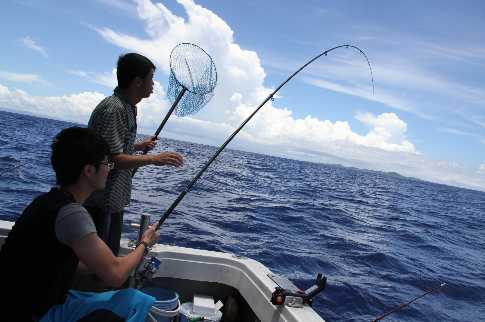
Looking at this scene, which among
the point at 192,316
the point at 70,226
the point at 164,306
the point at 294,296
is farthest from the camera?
the point at 192,316

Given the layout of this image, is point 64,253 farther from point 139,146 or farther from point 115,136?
point 139,146

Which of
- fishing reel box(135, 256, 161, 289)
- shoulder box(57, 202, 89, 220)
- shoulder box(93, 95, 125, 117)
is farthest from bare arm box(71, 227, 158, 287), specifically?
shoulder box(93, 95, 125, 117)

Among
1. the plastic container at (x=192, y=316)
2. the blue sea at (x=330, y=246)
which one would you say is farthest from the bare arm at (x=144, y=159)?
the blue sea at (x=330, y=246)

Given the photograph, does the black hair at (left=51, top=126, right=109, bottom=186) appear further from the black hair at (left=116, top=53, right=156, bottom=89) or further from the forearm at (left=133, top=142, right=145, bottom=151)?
the forearm at (left=133, top=142, right=145, bottom=151)

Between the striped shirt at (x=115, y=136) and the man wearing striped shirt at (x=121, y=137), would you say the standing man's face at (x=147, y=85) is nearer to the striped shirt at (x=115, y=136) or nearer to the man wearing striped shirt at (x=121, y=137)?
the man wearing striped shirt at (x=121, y=137)

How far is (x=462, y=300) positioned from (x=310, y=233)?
4.74 meters

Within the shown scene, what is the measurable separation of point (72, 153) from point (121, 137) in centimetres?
89

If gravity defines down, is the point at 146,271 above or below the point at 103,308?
below

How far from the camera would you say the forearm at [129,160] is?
2607 mm

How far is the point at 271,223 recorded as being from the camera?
44.8 ft

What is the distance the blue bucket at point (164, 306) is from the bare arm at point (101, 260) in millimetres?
926

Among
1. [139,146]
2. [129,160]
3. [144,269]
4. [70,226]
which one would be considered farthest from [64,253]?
[139,146]

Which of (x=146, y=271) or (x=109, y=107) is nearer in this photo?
(x=109, y=107)

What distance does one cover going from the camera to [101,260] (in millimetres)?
1797
